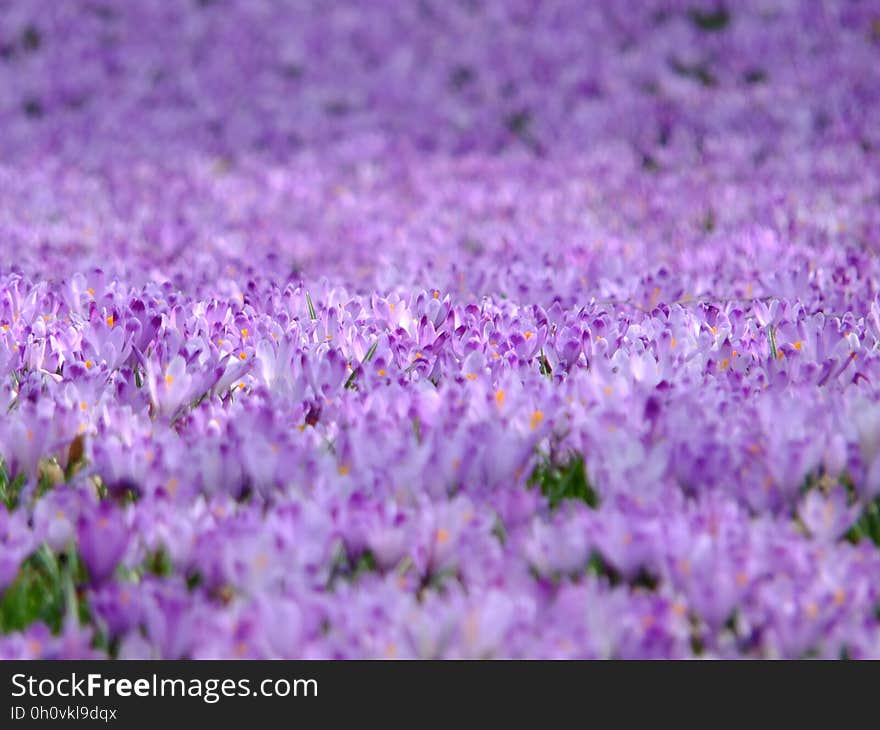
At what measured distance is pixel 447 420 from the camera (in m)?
3.34

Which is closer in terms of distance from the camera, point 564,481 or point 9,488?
point 564,481

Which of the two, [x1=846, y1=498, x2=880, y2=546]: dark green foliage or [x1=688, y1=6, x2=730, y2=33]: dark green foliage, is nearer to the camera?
[x1=846, y1=498, x2=880, y2=546]: dark green foliage

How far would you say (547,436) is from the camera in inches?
134

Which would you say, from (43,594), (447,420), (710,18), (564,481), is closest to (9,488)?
(43,594)

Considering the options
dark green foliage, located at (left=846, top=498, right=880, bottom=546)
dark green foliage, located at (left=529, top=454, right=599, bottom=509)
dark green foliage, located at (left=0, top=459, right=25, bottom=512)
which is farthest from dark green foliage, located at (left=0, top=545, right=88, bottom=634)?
dark green foliage, located at (left=846, top=498, right=880, bottom=546)

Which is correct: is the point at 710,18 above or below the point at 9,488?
above

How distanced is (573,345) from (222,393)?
1284 millimetres

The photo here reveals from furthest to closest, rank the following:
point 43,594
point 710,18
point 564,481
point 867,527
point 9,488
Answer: point 710,18 < point 9,488 < point 564,481 < point 867,527 < point 43,594

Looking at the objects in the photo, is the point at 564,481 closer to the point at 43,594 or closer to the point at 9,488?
the point at 43,594

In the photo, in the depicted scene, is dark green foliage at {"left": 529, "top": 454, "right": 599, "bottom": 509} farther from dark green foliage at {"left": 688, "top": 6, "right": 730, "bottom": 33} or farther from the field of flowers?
dark green foliage at {"left": 688, "top": 6, "right": 730, "bottom": 33}

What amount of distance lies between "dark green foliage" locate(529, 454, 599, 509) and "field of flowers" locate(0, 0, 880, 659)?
0.01 m

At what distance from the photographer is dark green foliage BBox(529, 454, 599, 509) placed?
3141 millimetres

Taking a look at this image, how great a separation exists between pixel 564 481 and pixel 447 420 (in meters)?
0.42
